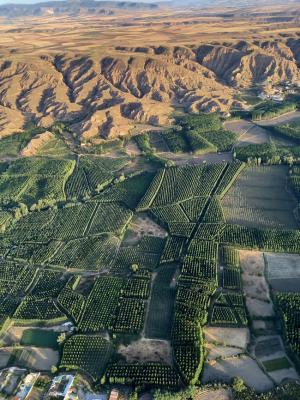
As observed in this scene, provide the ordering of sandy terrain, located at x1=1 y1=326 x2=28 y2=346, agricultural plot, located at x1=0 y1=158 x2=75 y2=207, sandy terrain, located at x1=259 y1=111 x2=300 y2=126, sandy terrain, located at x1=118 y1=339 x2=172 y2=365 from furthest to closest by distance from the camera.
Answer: sandy terrain, located at x1=259 y1=111 x2=300 y2=126 < agricultural plot, located at x1=0 y1=158 x2=75 y2=207 < sandy terrain, located at x1=1 y1=326 x2=28 y2=346 < sandy terrain, located at x1=118 y1=339 x2=172 y2=365

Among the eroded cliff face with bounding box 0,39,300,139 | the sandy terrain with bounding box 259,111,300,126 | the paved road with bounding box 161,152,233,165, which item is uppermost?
the eroded cliff face with bounding box 0,39,300,139

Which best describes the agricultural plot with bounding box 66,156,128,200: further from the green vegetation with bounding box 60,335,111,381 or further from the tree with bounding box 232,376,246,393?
the tree with bounding box 232,376,246,393

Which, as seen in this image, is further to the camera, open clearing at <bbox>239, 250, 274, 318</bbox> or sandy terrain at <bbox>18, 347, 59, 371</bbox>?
open clearing at <bbox>239, 250, 274, 318</bbox>

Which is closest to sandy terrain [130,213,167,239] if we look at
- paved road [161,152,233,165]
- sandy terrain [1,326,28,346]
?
paved road [161,152,233,165]

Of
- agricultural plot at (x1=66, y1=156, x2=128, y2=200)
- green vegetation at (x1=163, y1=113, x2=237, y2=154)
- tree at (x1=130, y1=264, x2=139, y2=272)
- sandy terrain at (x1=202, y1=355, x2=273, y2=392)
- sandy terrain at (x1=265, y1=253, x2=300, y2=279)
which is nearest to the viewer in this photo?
sandy terrain at (x1=202, y1=355, x2=273, y2=392)

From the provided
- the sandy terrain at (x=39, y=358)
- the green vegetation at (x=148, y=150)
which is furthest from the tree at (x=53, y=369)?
the green vegetation at (x=148, y=150)

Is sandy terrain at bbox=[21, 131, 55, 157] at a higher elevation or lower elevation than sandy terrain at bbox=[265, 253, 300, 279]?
higher

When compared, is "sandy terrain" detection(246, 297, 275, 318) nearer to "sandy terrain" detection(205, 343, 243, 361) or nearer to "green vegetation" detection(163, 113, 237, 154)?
"sandy terrain" detection(205, 343, 243, 361)
